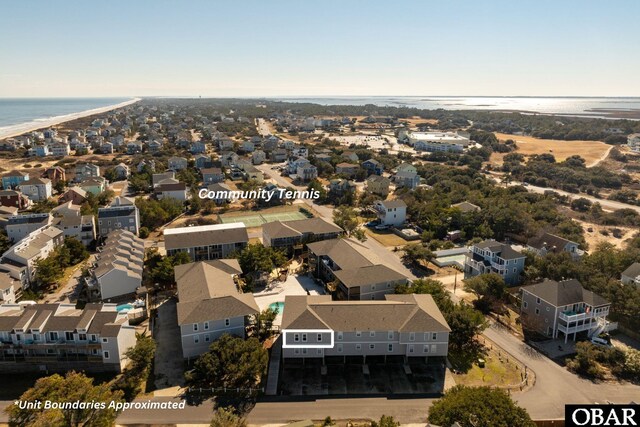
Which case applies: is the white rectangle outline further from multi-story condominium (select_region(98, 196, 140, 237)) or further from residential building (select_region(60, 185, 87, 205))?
residential building (select_region(60, 185, 87, 205))

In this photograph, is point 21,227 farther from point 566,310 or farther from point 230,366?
point 566,310

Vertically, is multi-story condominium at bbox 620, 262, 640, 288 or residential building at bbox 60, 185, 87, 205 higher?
residential building at bbox 60, 185, 87, 205

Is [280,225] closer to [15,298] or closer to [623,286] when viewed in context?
[15,298]

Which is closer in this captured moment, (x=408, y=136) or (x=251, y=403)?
(x=251, y=403)

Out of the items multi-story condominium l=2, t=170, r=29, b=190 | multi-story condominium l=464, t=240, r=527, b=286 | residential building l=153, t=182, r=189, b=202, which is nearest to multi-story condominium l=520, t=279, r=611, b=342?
multi-story condominium l=464, t=240, r=527, b=286

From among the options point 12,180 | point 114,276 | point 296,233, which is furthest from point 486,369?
point 12,180

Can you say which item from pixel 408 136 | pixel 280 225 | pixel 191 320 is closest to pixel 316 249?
pixel 280 225
